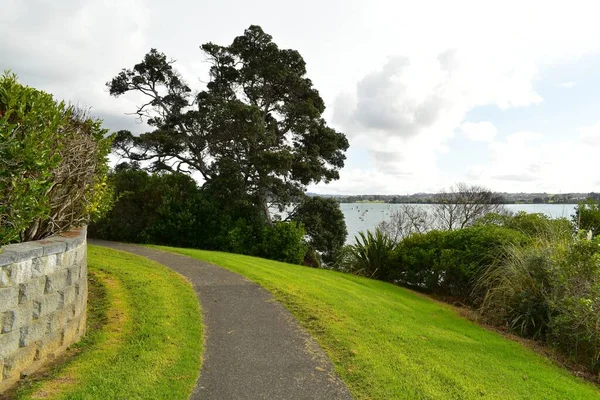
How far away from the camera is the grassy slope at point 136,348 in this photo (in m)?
3.35

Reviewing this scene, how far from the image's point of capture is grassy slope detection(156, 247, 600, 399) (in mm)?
3938

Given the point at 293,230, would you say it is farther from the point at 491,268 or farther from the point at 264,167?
the point at 491,268

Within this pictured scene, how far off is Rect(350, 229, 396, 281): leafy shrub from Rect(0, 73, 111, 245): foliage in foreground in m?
9.09

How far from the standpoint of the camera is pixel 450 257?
10297 mm

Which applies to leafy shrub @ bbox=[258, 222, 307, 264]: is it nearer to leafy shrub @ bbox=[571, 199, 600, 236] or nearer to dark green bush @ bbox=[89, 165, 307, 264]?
dark green bush @ bbox=[89, 165, 307, 264]

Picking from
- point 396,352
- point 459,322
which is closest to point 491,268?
point 459,322

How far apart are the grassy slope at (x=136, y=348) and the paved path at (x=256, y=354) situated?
20 centimetres

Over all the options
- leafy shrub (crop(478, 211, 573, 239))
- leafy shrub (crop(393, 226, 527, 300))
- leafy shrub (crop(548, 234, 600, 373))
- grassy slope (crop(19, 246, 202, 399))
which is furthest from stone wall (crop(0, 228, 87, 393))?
leafy shrub (crop(478, 211, 573, 239))

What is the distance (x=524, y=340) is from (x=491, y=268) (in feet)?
9.73

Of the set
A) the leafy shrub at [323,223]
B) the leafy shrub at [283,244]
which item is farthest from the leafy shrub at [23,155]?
the leafy shrub at [323,223]

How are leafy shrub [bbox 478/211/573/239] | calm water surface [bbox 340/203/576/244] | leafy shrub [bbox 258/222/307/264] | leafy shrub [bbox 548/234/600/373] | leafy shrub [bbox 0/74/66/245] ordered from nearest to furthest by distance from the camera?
1. leafy shrub [bbox 0/74/66/245]
2. leafy shrub [bbox 548/234/600/373]
3. leafy shrub [bbox 478/211/573/239]
4. leafy shrub [bbox 258/222/307/264]
5. calm water surface [bbox 340/203/576/244]

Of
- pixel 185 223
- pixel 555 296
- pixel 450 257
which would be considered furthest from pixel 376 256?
pixel 185 223

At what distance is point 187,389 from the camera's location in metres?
3.48

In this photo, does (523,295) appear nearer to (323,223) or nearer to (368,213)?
(323,223)
